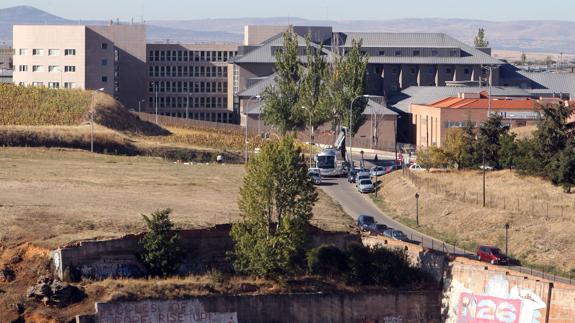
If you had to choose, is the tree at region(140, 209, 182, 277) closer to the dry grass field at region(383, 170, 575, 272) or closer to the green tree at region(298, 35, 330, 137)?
the dry grass field at region(383, 170, 575, 272)

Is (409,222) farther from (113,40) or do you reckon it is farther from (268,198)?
(113,40)

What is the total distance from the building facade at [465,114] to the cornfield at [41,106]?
99.8 feet

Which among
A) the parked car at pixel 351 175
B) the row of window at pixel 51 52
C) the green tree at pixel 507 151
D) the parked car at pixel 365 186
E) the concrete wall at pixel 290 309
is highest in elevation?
the row of window at pixel 51 52

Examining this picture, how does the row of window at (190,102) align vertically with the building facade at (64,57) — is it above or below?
below

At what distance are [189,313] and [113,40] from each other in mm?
124142

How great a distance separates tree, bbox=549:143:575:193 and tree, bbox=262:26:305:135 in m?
36.0

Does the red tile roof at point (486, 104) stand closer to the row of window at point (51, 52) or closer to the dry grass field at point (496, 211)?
the dry grass field at point (496, 211)

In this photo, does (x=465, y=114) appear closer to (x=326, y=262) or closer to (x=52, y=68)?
(x=52, y=68)

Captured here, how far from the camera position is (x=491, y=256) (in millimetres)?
65938

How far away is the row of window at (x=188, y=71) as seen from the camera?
7328 inches

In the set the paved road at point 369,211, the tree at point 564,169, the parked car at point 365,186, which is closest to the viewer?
the paved road at point 369,211

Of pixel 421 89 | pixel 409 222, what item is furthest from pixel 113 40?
pixel 409 222

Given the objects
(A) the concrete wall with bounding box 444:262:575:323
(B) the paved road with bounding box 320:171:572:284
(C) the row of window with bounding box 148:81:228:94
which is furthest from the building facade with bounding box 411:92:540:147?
(A) the concrete wall with bounding box 444:262:575:323

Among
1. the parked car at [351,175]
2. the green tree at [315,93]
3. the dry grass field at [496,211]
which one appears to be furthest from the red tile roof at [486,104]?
the dry grass field at [496,211]
